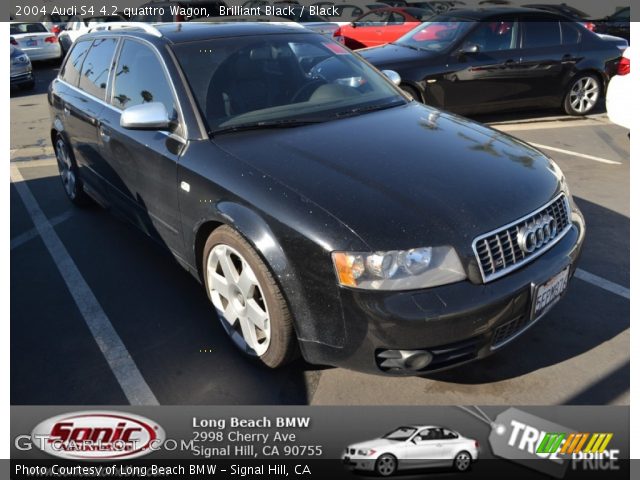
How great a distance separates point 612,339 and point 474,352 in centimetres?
115

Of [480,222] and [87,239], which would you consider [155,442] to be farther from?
[87,239]

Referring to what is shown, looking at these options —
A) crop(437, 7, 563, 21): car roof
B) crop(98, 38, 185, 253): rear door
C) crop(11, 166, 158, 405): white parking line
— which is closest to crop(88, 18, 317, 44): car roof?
crop(98, 38, 185, 253): rear door

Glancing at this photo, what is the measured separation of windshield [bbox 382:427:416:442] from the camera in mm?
2365

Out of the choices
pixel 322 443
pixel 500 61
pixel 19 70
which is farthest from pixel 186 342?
pixel 19 70

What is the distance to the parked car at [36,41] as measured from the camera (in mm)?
15719

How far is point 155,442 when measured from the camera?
7.91ft

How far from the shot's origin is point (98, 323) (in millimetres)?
3408

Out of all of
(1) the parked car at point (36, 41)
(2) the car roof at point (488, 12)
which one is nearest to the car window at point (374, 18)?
(2) the car roof at point (488, 12)

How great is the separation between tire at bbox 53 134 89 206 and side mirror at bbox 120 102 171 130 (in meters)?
2.09

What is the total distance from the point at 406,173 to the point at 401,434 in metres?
1.20

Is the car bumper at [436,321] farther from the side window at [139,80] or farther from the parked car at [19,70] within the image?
the parked car at [19,70]

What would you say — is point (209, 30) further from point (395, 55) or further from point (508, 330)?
point (395, 55)

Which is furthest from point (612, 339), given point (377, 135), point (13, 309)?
point (13, 309)

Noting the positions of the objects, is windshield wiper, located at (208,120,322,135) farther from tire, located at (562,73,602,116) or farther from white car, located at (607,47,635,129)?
tire, located at (562,73,602,116)
